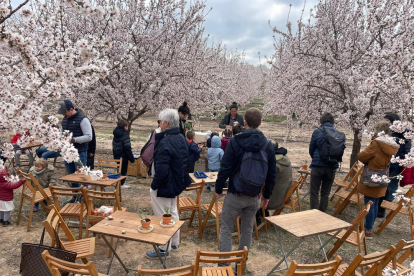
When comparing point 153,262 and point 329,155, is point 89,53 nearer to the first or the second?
point 153,262

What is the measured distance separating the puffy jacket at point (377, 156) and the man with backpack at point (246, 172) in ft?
7.61

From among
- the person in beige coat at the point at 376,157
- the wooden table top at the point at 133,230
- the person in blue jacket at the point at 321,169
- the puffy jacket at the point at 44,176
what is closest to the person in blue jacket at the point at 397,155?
the person in beige coat at the point at 376,157

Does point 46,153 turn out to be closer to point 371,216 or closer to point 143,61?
point 143,61

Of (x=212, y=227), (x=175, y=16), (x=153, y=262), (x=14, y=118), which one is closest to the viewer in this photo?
(x=14, y=118)

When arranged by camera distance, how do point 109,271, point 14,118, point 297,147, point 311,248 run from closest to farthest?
point 14,118 < point 109,271 < point 311,248 < point 297,147

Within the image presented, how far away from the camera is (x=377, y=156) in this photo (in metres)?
4.61

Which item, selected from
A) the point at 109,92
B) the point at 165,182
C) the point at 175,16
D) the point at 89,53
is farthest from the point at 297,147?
the point at 89,53

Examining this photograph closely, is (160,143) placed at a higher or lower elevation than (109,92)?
lower

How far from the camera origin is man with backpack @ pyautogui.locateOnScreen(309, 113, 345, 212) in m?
4.94

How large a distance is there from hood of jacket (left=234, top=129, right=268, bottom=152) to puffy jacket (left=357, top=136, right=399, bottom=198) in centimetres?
247

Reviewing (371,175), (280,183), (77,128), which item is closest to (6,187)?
(77,128)

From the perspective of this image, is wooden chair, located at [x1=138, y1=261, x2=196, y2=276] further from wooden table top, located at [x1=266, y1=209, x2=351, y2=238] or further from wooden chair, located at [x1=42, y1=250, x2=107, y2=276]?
wooden table top, located at [x1=266, y1=209, x2=351, y2=238]

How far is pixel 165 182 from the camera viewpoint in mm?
3744

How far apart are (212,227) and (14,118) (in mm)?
3685
